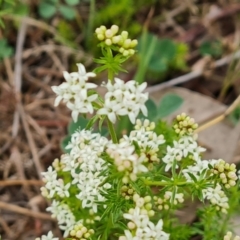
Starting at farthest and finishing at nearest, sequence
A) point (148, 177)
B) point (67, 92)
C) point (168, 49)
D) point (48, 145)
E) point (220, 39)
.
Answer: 1. point (220, 39)
2. point (168, 49)
3. point (48, 145)
4. point (148, 177)
5. point (67, 92)

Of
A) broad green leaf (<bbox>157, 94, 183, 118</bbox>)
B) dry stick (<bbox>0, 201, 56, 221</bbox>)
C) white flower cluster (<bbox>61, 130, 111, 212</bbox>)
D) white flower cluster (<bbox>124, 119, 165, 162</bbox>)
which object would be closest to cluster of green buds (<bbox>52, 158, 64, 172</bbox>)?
white flower cluster (<bbox>61, 130, 111, 212</bbox>)

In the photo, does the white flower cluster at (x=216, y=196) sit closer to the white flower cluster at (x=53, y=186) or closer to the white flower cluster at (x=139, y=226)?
the white flower cluster at (x=139, y=226)

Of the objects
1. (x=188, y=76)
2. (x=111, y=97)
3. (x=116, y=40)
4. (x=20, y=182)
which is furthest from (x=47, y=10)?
(x=111, y=97)

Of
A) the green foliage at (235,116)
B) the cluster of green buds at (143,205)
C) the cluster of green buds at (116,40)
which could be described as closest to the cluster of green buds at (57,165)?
the cluster of green buds at (143,205)

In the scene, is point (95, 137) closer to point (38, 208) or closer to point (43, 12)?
point (38, 208)

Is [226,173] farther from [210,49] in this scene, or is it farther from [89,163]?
[210,49]

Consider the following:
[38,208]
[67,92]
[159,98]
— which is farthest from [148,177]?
[159,98]
